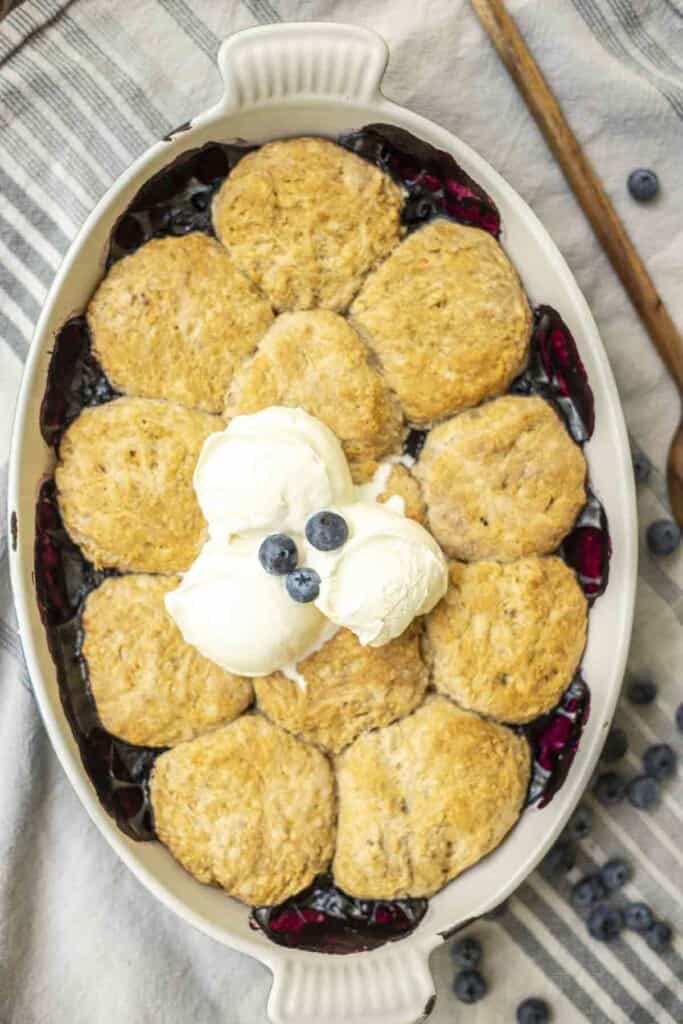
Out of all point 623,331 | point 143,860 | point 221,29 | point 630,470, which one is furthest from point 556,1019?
point 221,29

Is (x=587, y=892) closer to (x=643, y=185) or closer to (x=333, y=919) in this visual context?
(x=333, y=919)

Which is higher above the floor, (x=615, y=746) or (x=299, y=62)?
(x=299, y=62)

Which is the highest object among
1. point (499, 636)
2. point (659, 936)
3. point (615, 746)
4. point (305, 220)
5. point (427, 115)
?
point (305, 220)

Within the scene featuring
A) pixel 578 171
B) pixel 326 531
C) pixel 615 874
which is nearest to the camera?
pixel 326 531

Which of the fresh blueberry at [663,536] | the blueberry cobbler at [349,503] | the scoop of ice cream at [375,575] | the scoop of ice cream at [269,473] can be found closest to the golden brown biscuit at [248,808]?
the blueberry cobbler at [349,503]

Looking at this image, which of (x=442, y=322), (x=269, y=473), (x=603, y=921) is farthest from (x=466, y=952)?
(x=442, y=322)

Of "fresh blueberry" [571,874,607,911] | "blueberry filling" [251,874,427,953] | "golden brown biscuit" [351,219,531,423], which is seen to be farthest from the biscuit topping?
"fresh blueberry" [571,874,607,911]

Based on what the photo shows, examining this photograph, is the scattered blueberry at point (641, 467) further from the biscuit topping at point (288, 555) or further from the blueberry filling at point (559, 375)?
the biscuit topping at point (288, 555)
